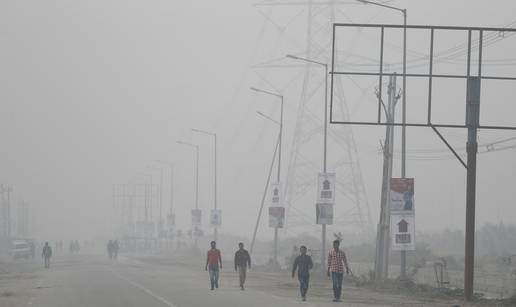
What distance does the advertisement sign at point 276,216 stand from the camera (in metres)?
57.9

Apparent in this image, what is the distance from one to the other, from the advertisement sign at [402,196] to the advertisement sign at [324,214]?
486 inches

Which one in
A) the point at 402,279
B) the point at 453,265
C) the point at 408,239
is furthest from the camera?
the point at 453,265

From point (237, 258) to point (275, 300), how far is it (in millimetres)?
5864

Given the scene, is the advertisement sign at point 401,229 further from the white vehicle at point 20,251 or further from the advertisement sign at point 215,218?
the white vehicle at point 20,251

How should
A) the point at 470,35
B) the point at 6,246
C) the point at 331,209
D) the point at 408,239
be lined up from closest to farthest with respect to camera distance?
the point at 470,35 < the point at 408,239 < the point at 331,209 < the point at 6,246

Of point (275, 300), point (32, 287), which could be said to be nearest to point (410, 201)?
point (275, 300)

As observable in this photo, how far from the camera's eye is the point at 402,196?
36.7 metres

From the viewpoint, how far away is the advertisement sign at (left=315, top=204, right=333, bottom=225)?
49.0 metres

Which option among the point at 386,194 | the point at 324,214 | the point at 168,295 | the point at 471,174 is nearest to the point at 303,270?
the point at 168,295

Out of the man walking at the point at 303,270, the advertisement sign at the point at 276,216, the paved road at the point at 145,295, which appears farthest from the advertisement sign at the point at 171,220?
the man walking at the point at 303,270

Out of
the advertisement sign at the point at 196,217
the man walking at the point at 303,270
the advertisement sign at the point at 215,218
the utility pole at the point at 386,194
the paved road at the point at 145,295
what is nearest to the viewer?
the paved road at the point at 145,295

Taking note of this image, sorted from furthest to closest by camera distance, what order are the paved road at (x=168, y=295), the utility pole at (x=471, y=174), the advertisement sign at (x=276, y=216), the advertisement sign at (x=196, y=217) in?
the advertisement sign at (x=196, y=217) → the advertisement sign at (x=276, y=216) → the utility pole at (x=471, y=174) → the paved road at (x=168, y=295)

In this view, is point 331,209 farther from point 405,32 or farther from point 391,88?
point 405,32

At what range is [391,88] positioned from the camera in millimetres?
41469
